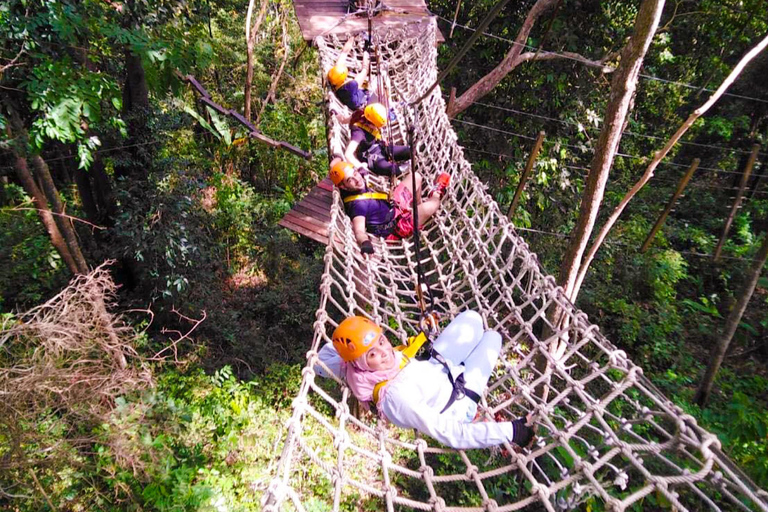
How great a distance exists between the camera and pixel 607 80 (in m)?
4.29

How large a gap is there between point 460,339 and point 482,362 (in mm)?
120

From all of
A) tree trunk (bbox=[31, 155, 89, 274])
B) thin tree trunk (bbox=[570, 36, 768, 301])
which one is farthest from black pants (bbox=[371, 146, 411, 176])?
tree trunk (bbox=[31, 155, 89, 274])

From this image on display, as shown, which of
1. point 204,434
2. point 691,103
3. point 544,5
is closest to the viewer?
point 204,434

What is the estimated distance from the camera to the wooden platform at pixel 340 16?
4.01 meters

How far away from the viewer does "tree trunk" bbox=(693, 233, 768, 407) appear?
2.81m

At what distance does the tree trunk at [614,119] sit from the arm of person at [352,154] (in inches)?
55.2

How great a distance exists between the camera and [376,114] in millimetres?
2789

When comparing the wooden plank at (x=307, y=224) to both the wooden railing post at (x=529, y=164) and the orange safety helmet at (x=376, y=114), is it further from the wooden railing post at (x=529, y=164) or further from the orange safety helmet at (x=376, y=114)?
the wooden railing post at (x=529, y=164)

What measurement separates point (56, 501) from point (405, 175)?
2730 mm

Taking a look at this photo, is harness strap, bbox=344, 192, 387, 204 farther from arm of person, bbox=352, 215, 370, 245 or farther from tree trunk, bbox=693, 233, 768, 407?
tree trunk, bbox=693, 233, 768, 407

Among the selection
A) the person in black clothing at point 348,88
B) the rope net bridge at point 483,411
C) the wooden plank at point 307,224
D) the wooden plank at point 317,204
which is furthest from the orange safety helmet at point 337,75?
the wooden plank at point 307,224

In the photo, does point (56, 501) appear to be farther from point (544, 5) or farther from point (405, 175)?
point (544, 5)

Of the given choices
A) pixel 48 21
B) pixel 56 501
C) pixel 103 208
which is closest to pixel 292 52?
pixel 103 208

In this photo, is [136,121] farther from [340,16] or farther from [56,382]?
[340,16]
